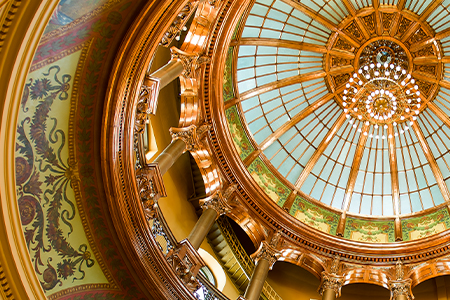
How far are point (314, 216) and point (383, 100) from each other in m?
5.34

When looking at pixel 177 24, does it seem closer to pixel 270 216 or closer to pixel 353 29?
pixel 270 216

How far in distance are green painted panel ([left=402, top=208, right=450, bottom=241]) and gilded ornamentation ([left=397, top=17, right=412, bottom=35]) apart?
6.89 metres

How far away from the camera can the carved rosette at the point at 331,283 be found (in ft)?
46.6

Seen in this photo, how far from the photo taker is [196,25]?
13.7m

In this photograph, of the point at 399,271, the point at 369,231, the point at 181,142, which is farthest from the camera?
the point at 369,231

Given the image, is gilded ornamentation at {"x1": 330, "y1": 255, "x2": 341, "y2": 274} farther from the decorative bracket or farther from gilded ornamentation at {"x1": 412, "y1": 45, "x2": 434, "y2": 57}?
gilded ornamentation at {"x1": 412, "y1": 45, "x2": 434, "y2": 57}

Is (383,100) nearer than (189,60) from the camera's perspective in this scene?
No

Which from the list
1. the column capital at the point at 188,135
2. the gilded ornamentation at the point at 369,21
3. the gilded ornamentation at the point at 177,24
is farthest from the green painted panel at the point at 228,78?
the gilded ornamentation at the point at 369,21

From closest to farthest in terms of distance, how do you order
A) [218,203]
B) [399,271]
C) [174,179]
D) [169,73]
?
[169,73] → [218,203] → [399,271] → [174,179]

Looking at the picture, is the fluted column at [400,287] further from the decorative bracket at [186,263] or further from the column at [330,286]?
the decorative bracket at [186,263]

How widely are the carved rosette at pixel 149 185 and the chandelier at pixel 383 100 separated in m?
8.98

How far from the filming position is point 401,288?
14.0 metres

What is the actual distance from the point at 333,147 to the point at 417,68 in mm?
4536

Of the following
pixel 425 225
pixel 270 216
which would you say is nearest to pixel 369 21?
pixel 425 225
